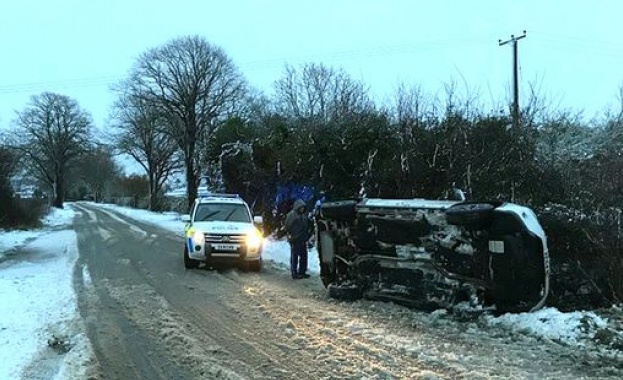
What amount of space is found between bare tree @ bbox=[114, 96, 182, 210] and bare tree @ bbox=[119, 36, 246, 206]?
6246mm

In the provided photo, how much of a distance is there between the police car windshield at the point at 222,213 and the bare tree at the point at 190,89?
108 ft

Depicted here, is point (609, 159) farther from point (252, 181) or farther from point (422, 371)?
point (252, 181)

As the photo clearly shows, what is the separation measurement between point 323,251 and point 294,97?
114 feet

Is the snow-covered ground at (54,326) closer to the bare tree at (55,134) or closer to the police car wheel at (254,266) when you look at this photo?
the police car wheel at (254,266)

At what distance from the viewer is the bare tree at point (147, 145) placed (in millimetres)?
59694

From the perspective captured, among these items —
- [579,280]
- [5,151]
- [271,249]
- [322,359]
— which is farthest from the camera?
[5,151]

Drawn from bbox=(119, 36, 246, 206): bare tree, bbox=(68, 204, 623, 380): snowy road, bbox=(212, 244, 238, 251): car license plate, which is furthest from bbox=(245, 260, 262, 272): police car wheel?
bbox=(119, 36, 246, 206): bare tree

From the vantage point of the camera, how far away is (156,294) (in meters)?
11.6

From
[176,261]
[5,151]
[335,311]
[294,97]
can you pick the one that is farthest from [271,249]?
[294,97]

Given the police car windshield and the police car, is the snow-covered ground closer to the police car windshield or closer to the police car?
the police car

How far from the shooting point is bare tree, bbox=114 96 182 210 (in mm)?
59694

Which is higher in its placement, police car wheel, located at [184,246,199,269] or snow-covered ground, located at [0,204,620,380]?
police car wheel, located at [184,246,199,269]

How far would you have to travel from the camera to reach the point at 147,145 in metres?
62.8

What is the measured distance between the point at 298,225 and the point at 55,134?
236 feet
